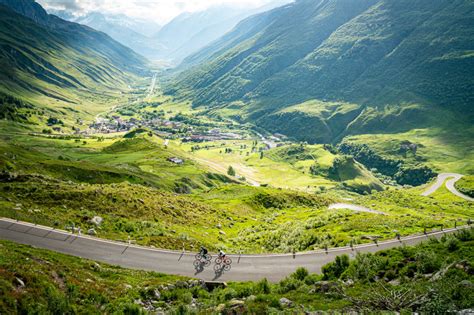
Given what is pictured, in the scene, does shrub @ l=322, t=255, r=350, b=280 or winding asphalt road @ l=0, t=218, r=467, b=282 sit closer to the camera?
shrub @ l=322, t=255, r=350, b=280

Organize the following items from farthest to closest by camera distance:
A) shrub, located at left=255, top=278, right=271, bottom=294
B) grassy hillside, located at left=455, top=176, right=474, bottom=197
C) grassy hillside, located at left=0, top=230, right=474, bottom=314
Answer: grassy hillside, located at left=455, top=176, right=474, bottom=197 → shrub, located at left=255, top=278, right=271, bottom=294 → grassy hillside, located at left=0, top=230, right=474, bottom=314

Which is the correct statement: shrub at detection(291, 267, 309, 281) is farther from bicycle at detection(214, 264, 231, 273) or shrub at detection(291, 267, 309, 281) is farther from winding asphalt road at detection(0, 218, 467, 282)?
bicycle at detection(214, 264, 231, 273)

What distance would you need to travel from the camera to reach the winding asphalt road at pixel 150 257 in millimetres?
33062

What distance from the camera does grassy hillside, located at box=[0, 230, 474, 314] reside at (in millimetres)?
18641

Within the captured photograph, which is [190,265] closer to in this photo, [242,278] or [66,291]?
[242,278]

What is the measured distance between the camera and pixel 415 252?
28.3m

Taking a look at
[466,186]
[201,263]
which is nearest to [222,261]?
[201,263]

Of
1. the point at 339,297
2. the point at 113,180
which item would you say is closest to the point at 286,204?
the point at 113,180

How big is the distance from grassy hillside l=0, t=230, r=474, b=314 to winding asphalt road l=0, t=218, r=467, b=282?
3.31 m

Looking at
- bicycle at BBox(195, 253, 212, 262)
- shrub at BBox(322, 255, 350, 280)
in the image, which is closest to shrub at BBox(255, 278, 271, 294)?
shrub at BBox(322, 255, 350, 280)

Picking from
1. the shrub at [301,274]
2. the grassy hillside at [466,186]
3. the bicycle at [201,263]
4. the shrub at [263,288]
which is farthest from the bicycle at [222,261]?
the grassy hillside at [466,186]

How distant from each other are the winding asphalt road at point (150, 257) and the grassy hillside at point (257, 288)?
331 cm

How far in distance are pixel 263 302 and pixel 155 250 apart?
62.5 feet

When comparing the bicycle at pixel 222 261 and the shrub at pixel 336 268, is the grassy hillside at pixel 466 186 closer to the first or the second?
the shrub at pixel 336 268
